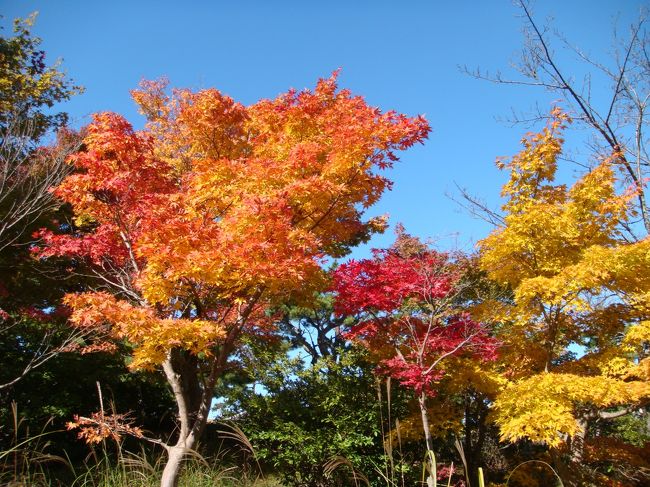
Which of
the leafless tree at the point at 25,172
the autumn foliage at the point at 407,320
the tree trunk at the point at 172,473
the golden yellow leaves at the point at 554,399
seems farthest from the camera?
the autumn foliage at the point at 407,320

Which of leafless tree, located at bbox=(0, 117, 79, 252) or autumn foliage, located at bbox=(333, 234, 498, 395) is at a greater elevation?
leafless tree, located at bbox=(0, 117, 79, 252)

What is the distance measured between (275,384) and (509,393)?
12.6ft

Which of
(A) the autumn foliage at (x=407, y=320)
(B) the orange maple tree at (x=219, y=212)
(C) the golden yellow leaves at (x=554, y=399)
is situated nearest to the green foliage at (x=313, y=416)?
(A) the autumn foliage at (x=407, y=320)

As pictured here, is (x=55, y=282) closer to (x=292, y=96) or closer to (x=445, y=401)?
(x=292, y=96)

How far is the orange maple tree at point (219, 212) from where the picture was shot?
4.98m

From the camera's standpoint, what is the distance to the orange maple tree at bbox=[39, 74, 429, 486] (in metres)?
4.98

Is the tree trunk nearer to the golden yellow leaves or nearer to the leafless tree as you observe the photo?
the leafless tree

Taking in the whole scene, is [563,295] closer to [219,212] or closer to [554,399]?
[554,399]

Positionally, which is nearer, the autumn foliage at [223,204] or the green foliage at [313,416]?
the autumn foliage at [223,204]

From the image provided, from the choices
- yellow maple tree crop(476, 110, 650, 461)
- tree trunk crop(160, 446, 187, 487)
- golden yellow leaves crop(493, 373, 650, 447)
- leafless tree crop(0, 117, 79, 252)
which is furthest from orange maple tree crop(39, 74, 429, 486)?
golden yellow leaves crop(493, 373, 650, 447)

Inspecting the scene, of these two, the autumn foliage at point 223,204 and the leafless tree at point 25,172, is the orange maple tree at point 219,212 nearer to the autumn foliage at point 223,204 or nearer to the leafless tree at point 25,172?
the autumn foliage at point 223,204

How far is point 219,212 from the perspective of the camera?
6367mm

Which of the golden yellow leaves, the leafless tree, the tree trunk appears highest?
the leafless tree

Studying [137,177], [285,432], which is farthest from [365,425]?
[137,177]
